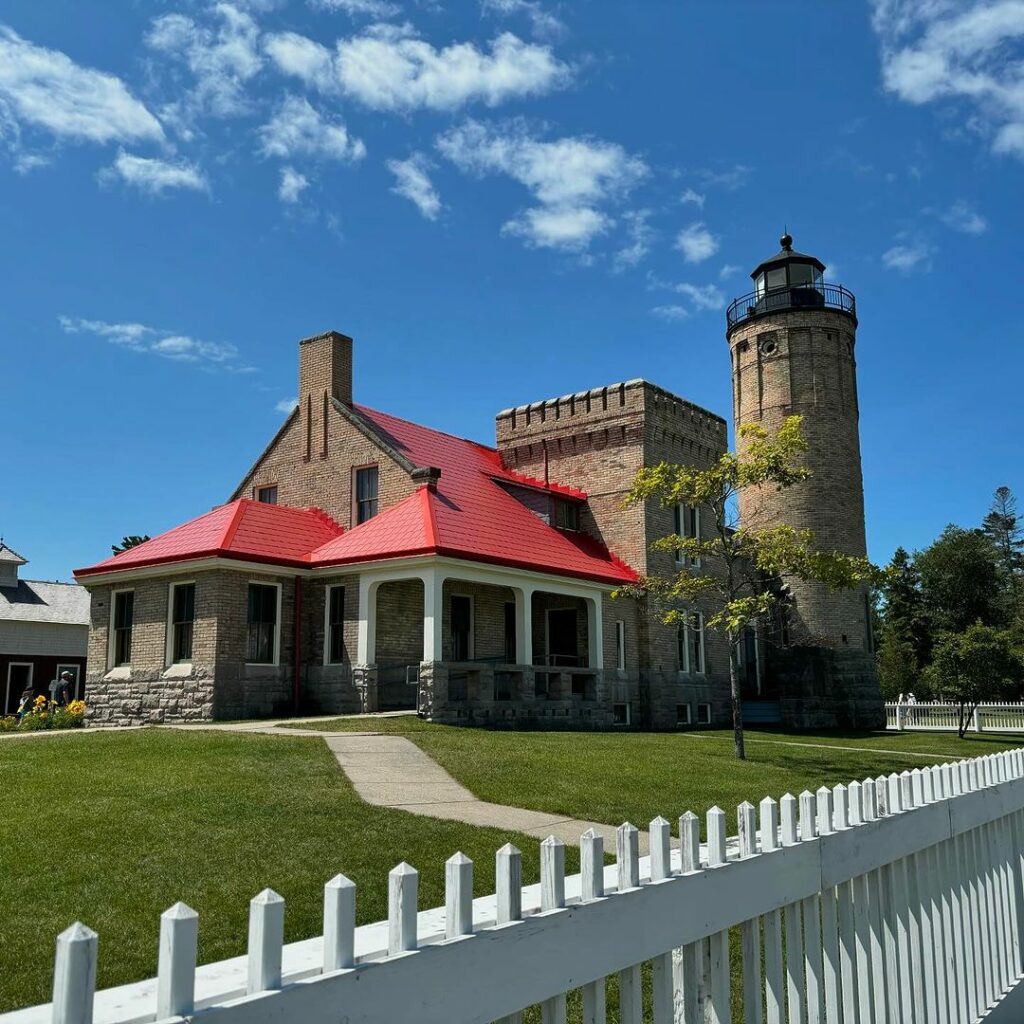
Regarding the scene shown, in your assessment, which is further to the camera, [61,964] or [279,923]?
[279,923]

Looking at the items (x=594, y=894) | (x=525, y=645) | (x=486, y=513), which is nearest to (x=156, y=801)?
(x=594, y=894)

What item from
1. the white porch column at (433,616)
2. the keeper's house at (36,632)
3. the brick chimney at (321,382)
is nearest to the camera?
the white porch column at (433,616)

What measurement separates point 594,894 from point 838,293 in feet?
122

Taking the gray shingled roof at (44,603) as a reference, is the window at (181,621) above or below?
below

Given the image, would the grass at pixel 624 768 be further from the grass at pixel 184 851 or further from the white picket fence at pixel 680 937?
the white picket fence at pixel 680 937

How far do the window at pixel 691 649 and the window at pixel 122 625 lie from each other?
51.6 ft

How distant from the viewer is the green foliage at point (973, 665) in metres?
30.9

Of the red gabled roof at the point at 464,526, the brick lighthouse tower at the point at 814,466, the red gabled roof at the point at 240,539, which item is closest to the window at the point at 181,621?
→ the red gabled roof at the point at 240,539

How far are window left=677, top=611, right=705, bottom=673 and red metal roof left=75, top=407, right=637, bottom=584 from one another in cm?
342

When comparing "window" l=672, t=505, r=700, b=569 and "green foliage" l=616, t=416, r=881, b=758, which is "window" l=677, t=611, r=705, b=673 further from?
"green foliage" l=616, t=416, r=881, b=758

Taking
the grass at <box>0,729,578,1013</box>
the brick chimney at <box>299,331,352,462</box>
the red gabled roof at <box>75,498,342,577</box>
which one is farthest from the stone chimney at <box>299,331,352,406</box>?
the grass at <box>0,729,578,1013</box>

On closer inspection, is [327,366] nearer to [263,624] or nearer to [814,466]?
[263,624]

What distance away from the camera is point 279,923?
2092 millimetres

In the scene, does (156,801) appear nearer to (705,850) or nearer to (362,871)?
(362,871)
